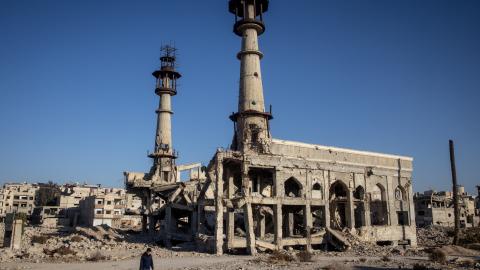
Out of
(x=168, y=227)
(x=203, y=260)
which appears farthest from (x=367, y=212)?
(x=203, y=260)

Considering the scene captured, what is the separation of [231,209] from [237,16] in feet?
66.2

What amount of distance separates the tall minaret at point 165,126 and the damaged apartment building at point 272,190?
4174 mm

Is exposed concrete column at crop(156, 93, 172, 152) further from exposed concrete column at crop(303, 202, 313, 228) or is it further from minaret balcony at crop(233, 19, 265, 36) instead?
exposed concrete column at crop(303, 202, 313, 228)

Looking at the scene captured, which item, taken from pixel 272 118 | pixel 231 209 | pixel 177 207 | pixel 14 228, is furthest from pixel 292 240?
pixel 14 228

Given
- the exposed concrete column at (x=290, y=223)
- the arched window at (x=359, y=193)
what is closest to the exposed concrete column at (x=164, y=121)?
the exposed concrete column at (x=290, y=223)

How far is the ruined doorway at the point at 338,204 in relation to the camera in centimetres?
3278

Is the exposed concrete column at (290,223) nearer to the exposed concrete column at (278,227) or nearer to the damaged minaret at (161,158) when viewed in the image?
the exposed concrete column at (278,227)

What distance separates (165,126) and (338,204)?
21858 millimetres

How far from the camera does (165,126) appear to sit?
4772 centimetres

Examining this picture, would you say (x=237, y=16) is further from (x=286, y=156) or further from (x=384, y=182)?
(x=384, y=182)

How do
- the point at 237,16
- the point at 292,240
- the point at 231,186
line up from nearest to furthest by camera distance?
the point at 292,240, the point at 231,186, the point at 237,16

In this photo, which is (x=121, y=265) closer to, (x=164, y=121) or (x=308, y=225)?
(x=308, y=225)

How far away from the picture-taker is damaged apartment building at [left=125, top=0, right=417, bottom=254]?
88.8 feet

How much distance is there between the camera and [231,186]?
31.1 meters
